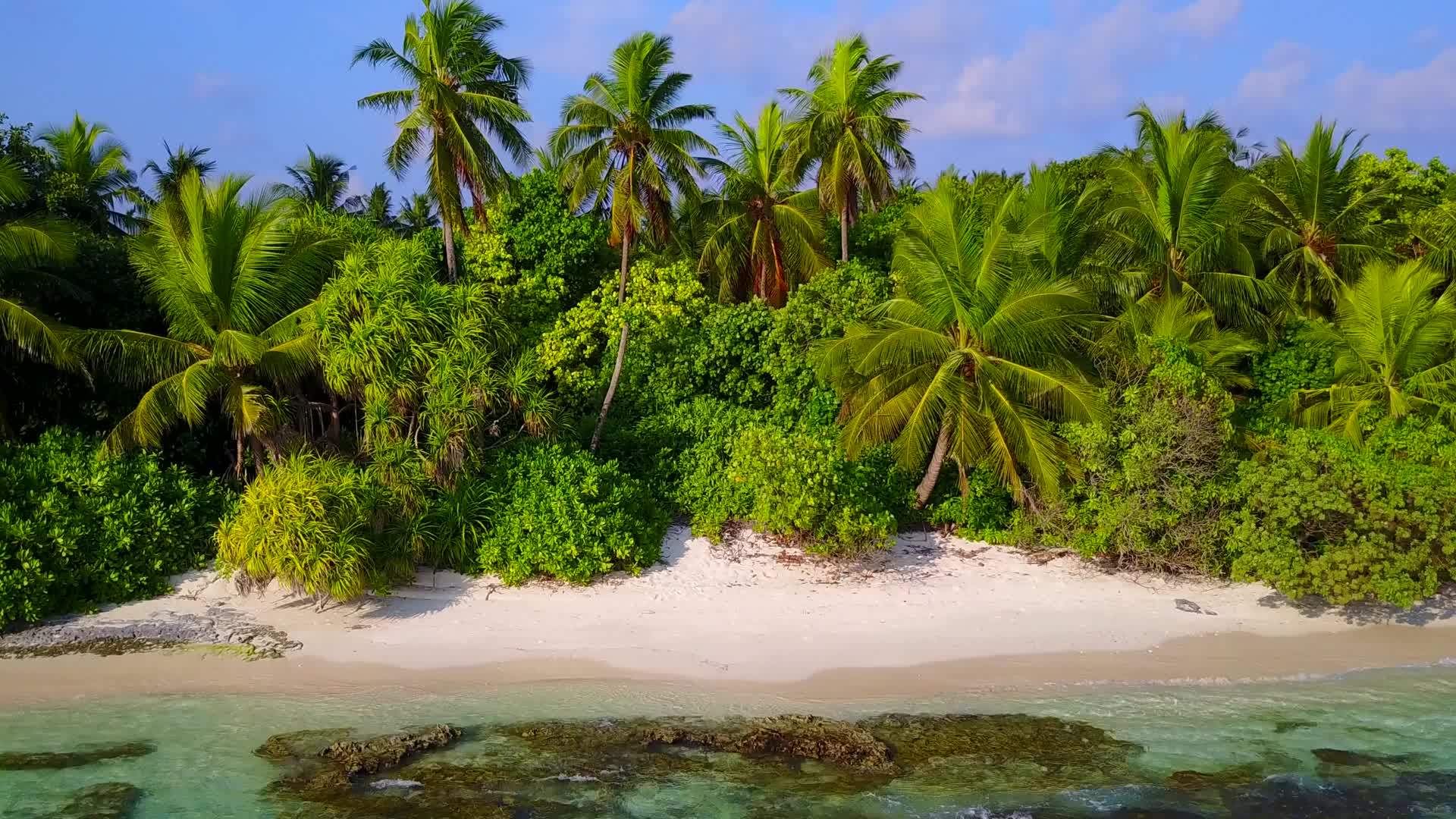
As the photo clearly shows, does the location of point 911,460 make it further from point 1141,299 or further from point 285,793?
point 285,793

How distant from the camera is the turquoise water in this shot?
918 centimetres

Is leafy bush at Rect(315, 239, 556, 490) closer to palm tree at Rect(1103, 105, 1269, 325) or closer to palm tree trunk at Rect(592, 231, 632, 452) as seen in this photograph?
palm tree trunk at Rect(592, 231, 632, 452)

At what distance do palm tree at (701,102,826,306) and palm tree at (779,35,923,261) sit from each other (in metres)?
0.60

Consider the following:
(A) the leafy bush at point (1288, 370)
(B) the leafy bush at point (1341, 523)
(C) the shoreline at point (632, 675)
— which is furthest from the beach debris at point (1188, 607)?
(A) the leafy bush at point (1288, 370)

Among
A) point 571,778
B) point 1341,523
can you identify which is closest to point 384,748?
point 571,778

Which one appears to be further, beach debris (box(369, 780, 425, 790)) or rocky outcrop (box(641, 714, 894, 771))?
rocky outcrop (box(641, 714, 894, 771))

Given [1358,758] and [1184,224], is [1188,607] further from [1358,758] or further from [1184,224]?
[1184,224]

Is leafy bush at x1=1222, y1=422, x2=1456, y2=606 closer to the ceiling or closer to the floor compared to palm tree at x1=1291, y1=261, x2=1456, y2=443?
closer to the floor

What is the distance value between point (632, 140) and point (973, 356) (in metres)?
8.11

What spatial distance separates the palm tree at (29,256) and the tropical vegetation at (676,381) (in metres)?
0.05

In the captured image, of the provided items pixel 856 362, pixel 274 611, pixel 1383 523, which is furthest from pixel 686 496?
pixel 1383 523

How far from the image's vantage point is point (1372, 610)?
1427cm

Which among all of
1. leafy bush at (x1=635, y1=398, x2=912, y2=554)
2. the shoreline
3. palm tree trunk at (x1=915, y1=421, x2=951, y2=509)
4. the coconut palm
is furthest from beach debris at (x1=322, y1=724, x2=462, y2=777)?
the coconut palm

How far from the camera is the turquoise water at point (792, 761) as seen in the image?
9.18 meters
